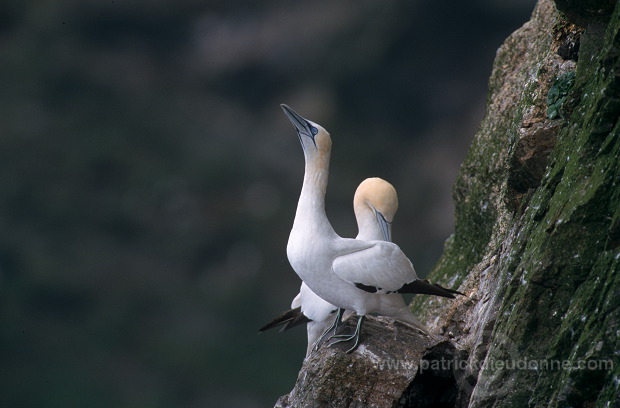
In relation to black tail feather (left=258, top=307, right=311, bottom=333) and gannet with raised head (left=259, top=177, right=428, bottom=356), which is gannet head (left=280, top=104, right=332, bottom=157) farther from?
black tail feather (left=258, top=307, right=311, bottom=333)

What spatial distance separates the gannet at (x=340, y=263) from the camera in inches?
217

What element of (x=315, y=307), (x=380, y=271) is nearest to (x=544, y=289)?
(x=380, y=271)

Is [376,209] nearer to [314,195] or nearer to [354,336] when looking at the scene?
[314,195]

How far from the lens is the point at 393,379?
509 centimetres

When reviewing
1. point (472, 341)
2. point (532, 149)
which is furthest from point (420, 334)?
point (532, 149)

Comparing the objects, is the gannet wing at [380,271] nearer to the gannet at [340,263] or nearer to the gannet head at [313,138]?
the gannet at [340,263]

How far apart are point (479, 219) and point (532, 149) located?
1.88 m

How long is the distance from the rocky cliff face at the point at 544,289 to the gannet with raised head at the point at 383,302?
17 centimetres

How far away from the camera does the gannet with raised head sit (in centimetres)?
585

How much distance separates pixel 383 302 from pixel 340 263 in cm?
45

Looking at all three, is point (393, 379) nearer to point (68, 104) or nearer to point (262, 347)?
point (262, 347)

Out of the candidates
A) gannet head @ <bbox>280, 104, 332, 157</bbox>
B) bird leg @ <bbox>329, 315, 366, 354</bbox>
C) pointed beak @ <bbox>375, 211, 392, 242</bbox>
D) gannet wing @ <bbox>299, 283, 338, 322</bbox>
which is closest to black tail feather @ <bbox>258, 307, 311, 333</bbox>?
gannet wing @ <bbox>299, 283, 338, 322</bbox>

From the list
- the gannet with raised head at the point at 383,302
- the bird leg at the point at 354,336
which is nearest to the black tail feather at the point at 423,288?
the gannet with raised head at the point at 383,302

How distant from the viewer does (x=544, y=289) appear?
14.1ft
